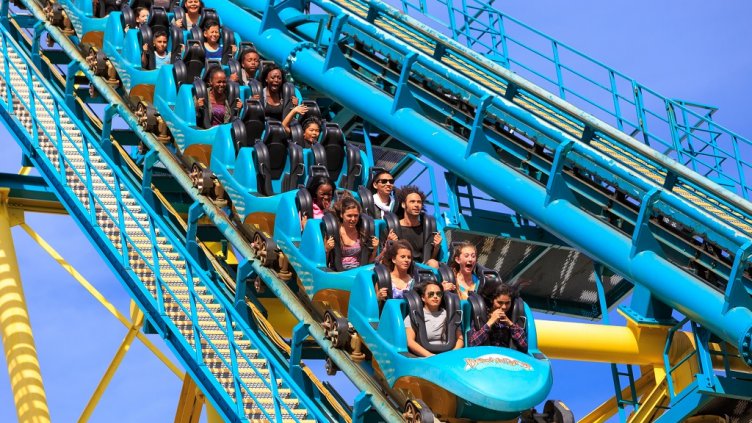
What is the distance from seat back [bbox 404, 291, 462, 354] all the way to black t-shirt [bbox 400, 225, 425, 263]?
1.23m

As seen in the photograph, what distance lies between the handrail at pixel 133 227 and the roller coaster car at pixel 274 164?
71cm

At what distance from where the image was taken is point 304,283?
10.6m

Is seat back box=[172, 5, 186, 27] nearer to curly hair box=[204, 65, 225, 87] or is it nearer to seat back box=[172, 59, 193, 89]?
seat back box=[172, 59, 193, 89]

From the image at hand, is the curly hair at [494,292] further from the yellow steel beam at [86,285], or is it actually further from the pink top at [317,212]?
the yellow steel beam at [86,285]

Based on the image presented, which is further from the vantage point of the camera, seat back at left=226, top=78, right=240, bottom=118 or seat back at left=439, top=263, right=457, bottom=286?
seat back at left=226, top=78, right=240, bottom=118

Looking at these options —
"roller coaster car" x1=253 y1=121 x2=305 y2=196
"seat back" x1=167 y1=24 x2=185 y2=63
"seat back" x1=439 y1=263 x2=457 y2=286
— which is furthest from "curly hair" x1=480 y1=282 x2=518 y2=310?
"seat back" x1=167 y1=24 x2=185 y2=63

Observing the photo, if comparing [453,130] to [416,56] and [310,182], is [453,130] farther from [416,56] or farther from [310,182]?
[310,182]

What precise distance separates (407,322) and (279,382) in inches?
63.9

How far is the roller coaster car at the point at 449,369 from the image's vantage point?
9047 mm

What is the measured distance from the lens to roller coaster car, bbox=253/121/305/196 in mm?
11562

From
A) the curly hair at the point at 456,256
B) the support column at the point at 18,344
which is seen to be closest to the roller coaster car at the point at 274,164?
the curly hair at the point at 456,256

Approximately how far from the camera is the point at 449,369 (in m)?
9.08

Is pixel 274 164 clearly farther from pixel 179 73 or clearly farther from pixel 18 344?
pixel 18 344

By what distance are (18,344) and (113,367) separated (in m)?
0.81
